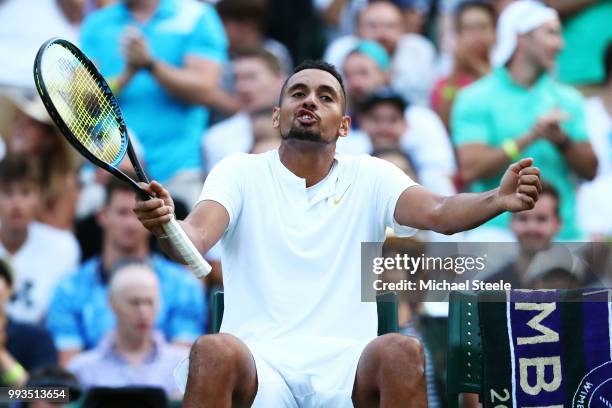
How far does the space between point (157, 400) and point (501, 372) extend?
2150 mm

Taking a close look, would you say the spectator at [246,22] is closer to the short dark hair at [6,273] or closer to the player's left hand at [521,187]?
the short dark hair at [6,273]

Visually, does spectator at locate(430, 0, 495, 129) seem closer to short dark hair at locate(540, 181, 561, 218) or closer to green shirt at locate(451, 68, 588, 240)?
green shirt at locate(451, 68, 588, 240)

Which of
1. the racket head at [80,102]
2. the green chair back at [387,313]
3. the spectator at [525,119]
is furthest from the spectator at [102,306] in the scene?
the racket head at [80,102]

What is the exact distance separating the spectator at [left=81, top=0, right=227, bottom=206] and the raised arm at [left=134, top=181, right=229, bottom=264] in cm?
323

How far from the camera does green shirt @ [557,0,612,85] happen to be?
9.19 m

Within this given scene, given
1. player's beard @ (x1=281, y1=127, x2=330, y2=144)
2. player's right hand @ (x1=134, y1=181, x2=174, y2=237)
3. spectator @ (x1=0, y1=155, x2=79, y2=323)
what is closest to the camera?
player's right hand @ (x1=134, y1=181, x2=174, y2=237)

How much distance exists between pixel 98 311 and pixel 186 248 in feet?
10.7

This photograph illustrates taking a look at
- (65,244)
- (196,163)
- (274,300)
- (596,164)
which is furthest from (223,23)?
(274,300)

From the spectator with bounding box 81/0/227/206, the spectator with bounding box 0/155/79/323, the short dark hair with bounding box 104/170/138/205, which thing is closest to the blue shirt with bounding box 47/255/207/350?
the spectator with bounding box 0/155/79/323

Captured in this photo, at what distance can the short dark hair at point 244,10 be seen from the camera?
9297 mm

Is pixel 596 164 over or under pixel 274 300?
over

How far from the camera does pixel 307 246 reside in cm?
528

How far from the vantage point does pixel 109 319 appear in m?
7.86

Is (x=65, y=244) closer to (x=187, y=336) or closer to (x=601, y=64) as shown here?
(x=187, y=336)
